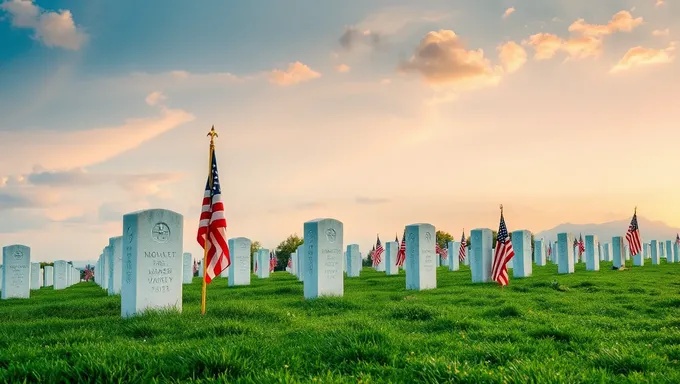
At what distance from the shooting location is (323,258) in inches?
739

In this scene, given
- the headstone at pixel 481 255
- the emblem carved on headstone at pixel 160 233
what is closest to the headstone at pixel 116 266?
the emblem carved on headstone at pixel 160 233

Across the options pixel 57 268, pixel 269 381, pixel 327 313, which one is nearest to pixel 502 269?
pixel 327 313

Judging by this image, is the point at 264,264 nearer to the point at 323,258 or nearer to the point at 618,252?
the point at 323,258

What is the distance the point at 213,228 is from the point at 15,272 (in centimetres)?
1815

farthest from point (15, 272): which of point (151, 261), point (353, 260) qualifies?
point (353, 260)

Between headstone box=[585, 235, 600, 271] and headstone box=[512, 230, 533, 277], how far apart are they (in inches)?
299

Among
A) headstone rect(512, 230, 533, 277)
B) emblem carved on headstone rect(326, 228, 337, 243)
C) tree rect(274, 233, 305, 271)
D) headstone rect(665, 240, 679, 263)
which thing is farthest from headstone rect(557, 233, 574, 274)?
tree rect(274, 233, 305, 271)

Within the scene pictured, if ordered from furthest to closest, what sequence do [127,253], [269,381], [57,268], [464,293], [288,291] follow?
[57,268]
[288,291]
[464,293]
[127,253]
[269,381]

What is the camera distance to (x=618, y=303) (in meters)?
15.9

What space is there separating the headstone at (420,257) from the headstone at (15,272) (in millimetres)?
18215

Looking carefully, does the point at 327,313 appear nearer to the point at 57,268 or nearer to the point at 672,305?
the point at 672,305

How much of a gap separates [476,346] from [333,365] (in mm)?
2357

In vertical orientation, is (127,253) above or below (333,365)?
above

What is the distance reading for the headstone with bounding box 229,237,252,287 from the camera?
2841 cm
